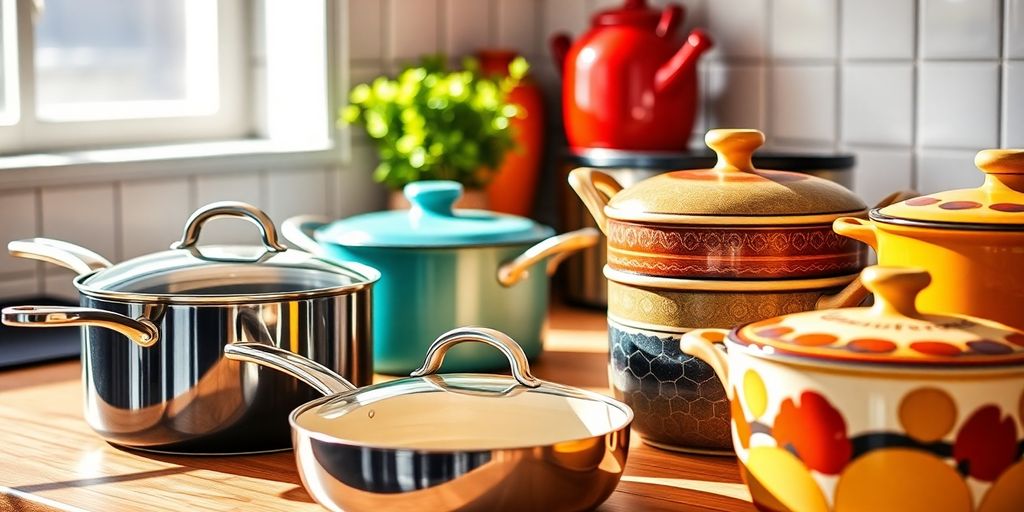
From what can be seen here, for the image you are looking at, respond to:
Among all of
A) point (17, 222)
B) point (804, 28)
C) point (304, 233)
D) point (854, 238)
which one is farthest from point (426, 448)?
point (804, 28)

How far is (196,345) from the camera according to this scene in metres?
0.90

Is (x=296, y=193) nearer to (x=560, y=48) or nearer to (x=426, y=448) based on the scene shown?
(x=560, y=48)

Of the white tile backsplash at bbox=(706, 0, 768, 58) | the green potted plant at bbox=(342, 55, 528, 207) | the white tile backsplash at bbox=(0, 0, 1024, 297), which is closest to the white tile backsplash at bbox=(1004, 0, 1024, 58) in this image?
the white tile backsplash at bbox=(0, 0, 1024, 297)

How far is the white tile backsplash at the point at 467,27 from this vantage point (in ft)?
6.36

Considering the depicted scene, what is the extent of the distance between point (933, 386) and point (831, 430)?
0.06 metres

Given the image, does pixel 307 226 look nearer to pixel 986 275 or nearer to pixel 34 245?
pixel 34 245

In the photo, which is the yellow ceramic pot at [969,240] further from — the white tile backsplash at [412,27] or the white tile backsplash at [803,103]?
the white tile backsplash at [412,27]

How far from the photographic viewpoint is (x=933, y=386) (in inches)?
26.0

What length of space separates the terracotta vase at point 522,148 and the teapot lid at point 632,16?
17 centimetres

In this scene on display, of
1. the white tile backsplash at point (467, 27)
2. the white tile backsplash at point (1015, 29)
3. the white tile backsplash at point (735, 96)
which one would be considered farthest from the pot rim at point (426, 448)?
the white tile backsplash at point (467, 27)

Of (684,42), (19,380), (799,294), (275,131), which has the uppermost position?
(684,42)

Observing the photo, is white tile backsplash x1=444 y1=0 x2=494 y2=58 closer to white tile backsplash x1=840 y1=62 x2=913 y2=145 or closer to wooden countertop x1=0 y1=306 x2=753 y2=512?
white tile backsplash x1=840 y1=62 x2=913 y2=145

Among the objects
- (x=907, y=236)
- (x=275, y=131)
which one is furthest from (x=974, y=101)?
(x=275, y=131)

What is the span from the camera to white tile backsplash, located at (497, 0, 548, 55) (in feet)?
6.54
